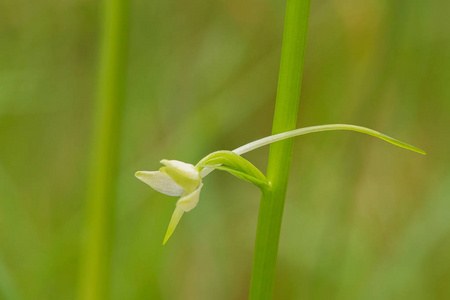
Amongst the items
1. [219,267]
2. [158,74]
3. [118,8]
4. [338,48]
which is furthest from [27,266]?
[338,48]

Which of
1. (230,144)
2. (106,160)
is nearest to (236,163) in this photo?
(106,160)

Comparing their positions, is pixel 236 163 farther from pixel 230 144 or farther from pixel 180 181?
pixel 230 144

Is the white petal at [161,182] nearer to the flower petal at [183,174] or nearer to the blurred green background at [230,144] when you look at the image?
the flower petal at [183,174]

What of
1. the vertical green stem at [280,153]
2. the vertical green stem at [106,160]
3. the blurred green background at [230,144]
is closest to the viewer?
the vertical green stem at [280,153]

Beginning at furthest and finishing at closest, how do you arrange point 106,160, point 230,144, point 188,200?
point 230,144 → point 106,160 → point 188,200

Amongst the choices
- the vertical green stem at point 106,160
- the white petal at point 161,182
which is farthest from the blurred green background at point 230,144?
the white petal at point 161,182
